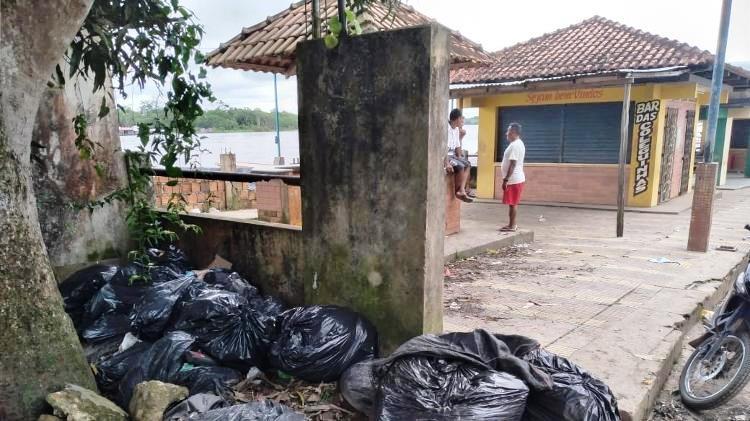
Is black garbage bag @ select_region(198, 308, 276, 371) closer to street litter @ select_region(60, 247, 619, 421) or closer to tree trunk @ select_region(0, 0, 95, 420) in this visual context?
street litter @ select_region(60, 247, 619, 421)

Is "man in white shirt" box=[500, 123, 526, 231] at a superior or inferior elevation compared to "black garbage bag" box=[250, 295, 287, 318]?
superior

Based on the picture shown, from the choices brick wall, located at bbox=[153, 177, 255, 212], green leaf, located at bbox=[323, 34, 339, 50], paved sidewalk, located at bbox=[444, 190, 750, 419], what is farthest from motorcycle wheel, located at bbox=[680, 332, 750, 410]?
brick wall, located at bbox=[153, 177, 255, 212]

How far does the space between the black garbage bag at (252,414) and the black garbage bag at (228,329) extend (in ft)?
2.10

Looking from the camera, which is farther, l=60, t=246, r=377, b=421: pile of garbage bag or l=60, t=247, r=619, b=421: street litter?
l=60, t=246, r=377, b=421: pile of garbage bag

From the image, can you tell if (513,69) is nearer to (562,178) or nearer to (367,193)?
(562,178)

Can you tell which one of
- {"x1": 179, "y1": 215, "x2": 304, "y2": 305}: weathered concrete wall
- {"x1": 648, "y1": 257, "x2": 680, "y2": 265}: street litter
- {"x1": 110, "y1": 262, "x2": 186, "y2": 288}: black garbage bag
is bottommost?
{"x1": 648, "y1": 257, "x2": 680, "y2": 265}: street litter

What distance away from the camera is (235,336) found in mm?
2984

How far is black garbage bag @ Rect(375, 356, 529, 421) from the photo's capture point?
2070 millimetres

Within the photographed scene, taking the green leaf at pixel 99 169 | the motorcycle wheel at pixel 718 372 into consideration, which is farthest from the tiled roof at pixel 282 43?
the motorcycle wheel at pixel 718 372

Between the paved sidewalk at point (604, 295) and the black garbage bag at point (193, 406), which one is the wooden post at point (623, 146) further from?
the black garbage bag at point (193, 406)

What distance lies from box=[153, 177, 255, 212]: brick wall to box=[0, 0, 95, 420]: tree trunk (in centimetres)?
403

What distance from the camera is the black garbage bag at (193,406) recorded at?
2364 millimetres

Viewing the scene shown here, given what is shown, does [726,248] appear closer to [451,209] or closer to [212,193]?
[451,209]

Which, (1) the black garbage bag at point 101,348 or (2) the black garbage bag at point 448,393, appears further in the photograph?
(1) the black garbage bag at point 101,348
